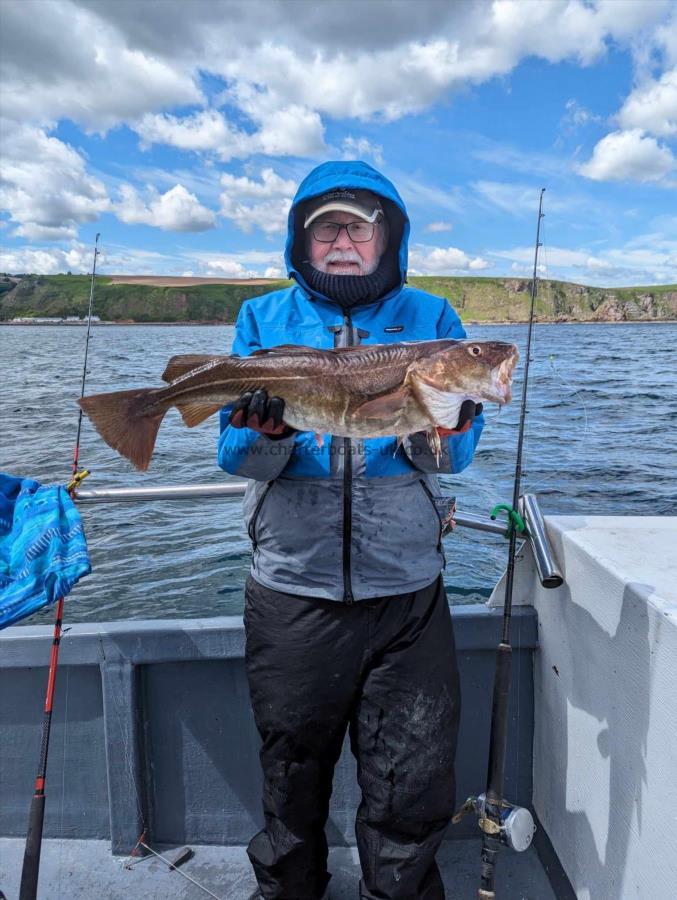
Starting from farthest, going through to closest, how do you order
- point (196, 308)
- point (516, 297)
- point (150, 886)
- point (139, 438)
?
1. point (516, 297)
2. point (196, 308)
3. point (150, 886)
4. point (139, 438)

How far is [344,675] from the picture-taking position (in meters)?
2.87

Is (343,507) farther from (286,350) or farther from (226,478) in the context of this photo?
(226,478)

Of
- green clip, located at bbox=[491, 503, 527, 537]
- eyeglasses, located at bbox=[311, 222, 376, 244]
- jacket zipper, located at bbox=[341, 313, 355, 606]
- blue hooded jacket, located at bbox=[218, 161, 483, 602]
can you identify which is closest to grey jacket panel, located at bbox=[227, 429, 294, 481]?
blue hooded jacket, located at bbox=[218, 161, 483, 602]

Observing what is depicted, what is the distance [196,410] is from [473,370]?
1299 mm

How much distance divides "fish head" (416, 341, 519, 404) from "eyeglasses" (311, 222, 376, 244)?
103 cm

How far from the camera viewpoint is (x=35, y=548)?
3.08m

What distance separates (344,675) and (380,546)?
1.95 feet

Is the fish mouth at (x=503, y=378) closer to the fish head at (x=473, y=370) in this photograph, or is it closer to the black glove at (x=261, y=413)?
the fish head at (x=473, y=370)

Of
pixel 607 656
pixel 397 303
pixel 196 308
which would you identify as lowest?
pixel 607 656

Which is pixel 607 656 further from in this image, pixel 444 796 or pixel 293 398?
pixel 293 398

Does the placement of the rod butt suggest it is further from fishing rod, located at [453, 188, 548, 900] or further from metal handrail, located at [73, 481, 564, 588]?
fishing rod, located at [453, 188, 548, 900]

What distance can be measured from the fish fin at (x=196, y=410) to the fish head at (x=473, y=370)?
1.00 m

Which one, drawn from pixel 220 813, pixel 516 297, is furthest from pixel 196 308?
pixel 220 813

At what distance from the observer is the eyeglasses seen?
340 cm
